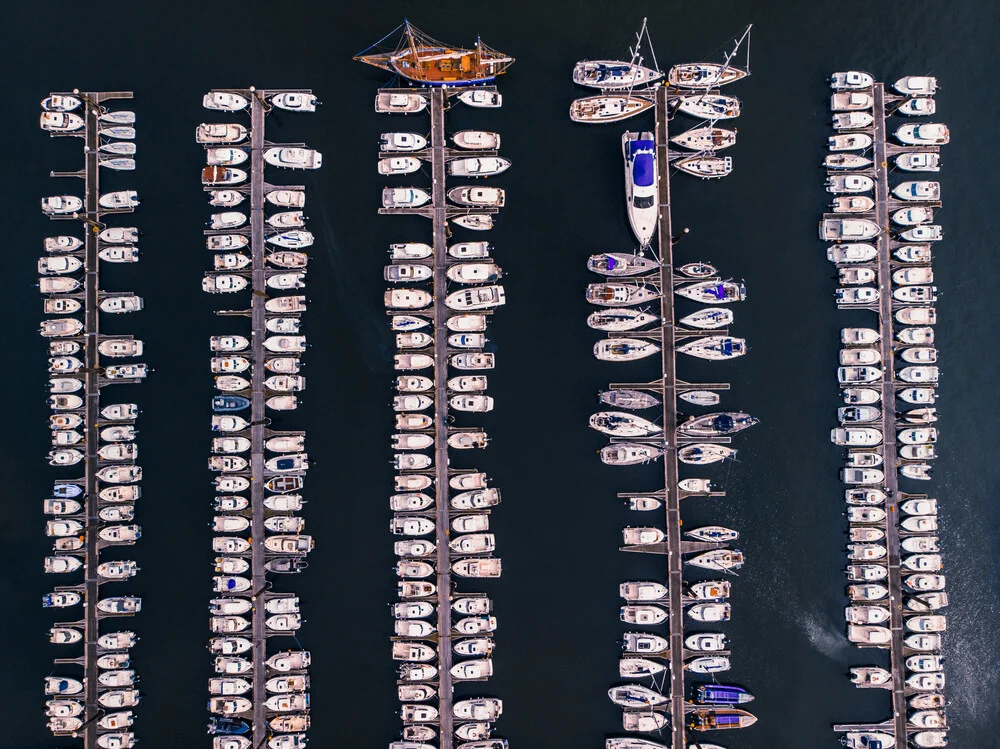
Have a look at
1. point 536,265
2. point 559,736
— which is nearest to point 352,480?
point 536,265

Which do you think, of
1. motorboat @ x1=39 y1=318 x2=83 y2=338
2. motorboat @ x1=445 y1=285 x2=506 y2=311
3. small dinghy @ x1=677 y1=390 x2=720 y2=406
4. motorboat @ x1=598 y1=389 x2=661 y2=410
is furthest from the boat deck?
small dinghy @ x1=677 y1=390 x2=720 y2=406

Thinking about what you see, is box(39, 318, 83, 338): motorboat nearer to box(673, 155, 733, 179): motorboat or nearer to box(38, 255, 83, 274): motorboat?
box(38, 255, 83, 274): motorboat

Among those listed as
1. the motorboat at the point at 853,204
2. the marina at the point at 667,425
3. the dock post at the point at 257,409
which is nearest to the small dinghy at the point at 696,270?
the marina at the point at 667,425

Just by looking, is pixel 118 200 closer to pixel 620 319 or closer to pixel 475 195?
pixel 475 195

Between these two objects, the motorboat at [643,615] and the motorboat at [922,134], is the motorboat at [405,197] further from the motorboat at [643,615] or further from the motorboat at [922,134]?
the motorboat at [922,134]

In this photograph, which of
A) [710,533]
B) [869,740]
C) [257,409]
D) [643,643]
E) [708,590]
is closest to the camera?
[869,740]

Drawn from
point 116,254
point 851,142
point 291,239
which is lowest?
point 116,254

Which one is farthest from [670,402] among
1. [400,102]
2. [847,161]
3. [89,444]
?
[89,444]
